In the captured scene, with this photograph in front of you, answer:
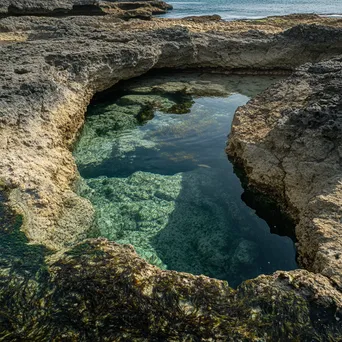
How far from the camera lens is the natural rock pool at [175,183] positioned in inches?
201

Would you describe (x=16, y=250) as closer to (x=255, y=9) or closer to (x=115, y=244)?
(x=115, y=244)

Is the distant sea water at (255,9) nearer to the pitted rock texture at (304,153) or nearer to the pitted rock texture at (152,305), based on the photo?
the pitted rock texture at (304,153)

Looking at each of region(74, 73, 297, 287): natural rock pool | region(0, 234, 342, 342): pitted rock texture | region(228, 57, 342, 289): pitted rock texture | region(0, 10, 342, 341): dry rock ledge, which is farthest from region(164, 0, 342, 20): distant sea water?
region(0, 234, 342, 342): pitted rock texture

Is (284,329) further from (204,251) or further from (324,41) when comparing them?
(324,41)

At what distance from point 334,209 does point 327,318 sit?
1684 millimetres

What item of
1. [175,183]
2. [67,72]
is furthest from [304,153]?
[67,72]

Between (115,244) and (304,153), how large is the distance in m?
3.50

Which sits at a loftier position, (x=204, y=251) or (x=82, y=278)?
(x=82, y=278)

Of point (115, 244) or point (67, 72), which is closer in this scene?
point (115, 244)

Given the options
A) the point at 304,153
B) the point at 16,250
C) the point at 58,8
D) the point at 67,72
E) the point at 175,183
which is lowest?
the point at 175,183

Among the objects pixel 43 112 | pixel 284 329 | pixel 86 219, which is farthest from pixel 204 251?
pixel 43 112

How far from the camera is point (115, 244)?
383cm

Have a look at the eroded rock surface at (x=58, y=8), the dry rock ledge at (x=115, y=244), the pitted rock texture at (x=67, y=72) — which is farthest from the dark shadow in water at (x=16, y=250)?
the eroded rock surface at (x=58, y=8)

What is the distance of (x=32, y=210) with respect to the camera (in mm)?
4570
